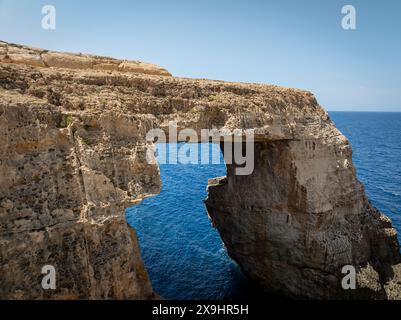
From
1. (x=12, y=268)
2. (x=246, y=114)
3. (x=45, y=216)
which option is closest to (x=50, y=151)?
(x=45, y=216)

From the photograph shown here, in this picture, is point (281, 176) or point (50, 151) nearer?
point (50, 151)

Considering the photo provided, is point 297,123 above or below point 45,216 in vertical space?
above

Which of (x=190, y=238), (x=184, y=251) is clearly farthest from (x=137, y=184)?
(x=190, y=238)

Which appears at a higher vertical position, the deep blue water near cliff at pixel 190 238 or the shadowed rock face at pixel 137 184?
the shadowed rock face at pixel 137 184

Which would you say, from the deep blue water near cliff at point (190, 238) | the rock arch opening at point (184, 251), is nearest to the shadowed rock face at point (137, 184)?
the rock arch opening at point (184, 251)

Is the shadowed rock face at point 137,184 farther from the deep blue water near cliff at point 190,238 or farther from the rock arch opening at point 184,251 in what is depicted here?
the deep blue water near cliff at point 190,238

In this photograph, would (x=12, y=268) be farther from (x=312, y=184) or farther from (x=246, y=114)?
(x=312, y=184)

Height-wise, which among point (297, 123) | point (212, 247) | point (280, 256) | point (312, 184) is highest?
point (297, 123)
